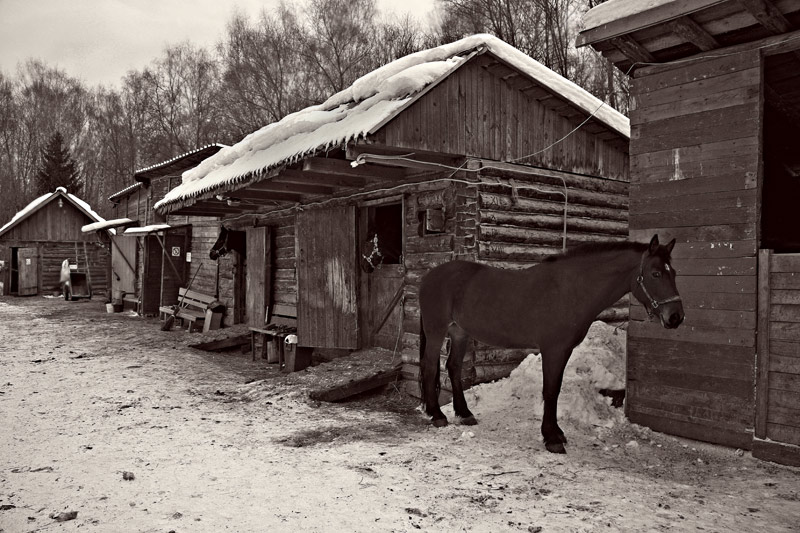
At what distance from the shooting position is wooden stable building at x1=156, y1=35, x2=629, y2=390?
23.2 ft

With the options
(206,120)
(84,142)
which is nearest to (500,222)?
(206,120)

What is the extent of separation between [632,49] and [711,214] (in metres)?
1.91

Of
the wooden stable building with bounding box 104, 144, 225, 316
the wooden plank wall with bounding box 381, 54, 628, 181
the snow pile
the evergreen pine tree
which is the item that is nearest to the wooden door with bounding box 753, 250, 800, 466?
the snow pile

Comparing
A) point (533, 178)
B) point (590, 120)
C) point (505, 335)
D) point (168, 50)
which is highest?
point (168, 50)

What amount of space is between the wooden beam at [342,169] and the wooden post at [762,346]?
15.3 ft

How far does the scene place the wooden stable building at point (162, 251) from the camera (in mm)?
17188

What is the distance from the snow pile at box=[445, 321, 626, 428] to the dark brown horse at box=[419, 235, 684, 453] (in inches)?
24.5

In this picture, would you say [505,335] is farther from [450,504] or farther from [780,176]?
[780,176]

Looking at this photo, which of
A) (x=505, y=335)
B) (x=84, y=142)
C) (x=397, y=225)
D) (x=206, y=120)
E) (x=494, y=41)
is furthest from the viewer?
(x=84, y=142)

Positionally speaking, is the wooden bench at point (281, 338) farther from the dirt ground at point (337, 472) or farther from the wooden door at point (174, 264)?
the wooden door at point (174, 264)

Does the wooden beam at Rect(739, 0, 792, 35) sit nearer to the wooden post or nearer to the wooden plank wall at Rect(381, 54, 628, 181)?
the wooden post

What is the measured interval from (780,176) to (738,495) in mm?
5597

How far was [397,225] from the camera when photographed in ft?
30.7

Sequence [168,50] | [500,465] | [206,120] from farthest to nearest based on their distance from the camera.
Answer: [168,50] < [206,120] < [500,465]
